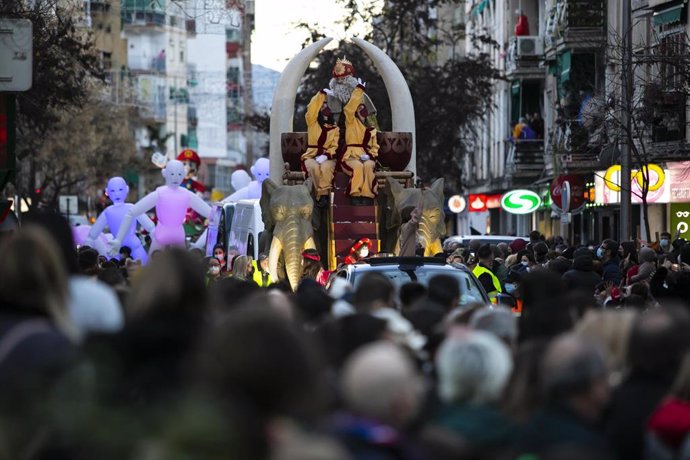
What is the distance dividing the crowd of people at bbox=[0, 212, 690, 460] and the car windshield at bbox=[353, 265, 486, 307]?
6683 millimetres

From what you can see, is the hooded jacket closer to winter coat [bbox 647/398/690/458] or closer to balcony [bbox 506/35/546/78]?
winter coat [bbox 647/398/690/458]

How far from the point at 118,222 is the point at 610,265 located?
11212mm

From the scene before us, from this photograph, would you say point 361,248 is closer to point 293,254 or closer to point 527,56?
point 293,254

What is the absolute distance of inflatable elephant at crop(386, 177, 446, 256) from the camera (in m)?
24.0

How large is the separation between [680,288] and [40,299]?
9476mm

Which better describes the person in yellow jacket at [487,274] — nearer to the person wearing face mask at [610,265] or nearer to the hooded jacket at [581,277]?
the person wearing face mask at [610,265]

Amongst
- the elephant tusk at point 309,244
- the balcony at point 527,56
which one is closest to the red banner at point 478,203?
the balcony at point 527,56

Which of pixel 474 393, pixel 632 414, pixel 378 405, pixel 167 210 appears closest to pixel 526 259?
pixel 167 210

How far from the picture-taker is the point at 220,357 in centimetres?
562

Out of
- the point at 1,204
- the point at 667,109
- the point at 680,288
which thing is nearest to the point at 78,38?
the point at 667,109

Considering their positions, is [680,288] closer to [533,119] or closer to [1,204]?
[1,204]

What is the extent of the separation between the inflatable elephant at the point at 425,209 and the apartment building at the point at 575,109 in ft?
12.3

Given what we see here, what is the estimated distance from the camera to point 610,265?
2039 centimetres

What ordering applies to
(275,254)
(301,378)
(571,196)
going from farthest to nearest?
1. (571,196)
2. (275,254)
3. (301,378)
